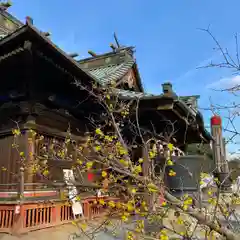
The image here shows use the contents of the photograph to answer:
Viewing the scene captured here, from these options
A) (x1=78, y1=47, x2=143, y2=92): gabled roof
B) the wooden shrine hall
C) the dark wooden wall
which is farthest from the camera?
(x1=78, y1=47, x2=143, y2=92): gabled roof

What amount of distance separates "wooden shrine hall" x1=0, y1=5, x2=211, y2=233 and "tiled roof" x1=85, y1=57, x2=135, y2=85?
220 centimetres

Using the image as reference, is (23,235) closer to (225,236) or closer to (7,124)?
(7,124)

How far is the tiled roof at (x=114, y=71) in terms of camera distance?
33.0ft

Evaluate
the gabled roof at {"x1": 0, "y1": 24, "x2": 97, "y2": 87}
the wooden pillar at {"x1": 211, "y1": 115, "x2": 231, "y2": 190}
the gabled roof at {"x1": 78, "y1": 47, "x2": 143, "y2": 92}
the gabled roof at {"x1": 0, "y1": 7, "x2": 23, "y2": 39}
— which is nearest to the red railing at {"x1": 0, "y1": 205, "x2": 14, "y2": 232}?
the gabled roof at {"x1": 0, "y1": 24, "x2": 97, "y2": 87}

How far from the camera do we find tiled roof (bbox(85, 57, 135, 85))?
10061mm

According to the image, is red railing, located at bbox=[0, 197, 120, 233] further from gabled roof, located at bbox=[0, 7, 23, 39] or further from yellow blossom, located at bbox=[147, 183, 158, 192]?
gabled roof, located at bbox=[0, 7, 23, 39]

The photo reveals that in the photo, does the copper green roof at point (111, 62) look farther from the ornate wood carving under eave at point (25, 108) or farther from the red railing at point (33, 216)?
the red railing at point (33, 216)

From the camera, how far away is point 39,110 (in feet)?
22.4

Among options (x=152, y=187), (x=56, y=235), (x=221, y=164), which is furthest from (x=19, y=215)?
(x=221, y=164)

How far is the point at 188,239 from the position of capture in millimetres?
2586

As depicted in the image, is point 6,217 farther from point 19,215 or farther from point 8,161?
point 8,161

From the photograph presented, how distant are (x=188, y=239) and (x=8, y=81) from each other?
216 inches

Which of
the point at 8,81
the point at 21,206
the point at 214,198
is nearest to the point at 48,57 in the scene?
the point at 8,81

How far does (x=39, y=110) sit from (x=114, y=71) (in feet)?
14.7
